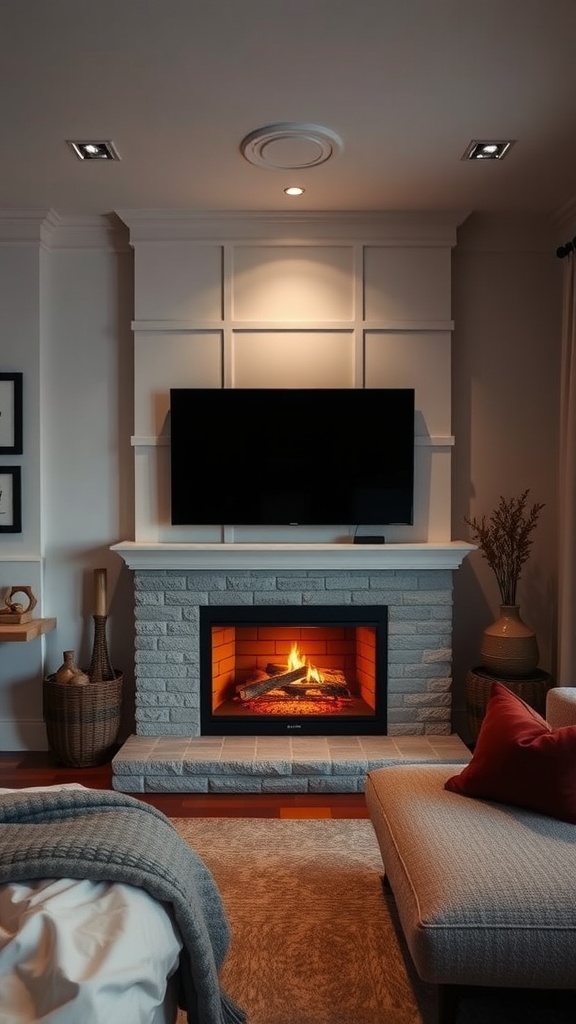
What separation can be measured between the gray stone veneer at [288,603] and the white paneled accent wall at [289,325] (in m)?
0.23

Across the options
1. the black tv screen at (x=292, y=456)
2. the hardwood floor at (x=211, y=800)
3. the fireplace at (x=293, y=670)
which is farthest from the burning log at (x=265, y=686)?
the black tv screen at (x=292, y=456)

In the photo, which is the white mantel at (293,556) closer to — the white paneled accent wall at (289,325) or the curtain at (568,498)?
the white paneled accent wall at (289,325)

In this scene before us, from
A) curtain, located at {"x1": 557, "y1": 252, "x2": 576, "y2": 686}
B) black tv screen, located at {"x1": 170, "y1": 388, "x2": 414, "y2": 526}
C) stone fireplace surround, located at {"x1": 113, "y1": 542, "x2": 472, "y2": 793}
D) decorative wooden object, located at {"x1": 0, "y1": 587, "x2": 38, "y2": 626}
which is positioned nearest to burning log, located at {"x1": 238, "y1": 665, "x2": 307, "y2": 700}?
stone fireplace surround, located at {"x1": 113, "y1": 542, "x2": 472, "y2": 793}

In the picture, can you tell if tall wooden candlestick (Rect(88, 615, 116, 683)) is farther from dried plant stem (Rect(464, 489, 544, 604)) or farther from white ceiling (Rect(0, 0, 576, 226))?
white ceiling (Rect(0, 0, 576, 226))

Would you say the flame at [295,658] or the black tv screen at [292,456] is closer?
the black tv screen at [292,456]

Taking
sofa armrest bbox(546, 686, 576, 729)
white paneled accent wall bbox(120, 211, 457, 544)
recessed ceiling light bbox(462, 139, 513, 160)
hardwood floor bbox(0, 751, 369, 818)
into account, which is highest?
recessed ceiling light bbox(462, 139, 513, 160)

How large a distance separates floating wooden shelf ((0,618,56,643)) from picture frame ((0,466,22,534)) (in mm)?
506

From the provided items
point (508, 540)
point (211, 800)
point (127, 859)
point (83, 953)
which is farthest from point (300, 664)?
point (83, 953)

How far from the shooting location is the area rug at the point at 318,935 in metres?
2.00

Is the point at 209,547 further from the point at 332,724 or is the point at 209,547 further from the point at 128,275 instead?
the point at 128,275

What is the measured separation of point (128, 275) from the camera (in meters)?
4.01

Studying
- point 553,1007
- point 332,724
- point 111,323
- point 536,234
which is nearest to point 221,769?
point 332,724

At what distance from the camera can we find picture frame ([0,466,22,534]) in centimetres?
396

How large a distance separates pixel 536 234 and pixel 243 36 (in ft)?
7.25
